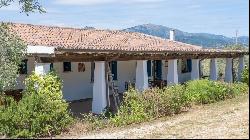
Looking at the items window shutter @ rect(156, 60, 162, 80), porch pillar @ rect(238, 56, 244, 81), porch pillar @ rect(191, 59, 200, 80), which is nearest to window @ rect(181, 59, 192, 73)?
window shutter @ rect(156, 60, 162, 80)

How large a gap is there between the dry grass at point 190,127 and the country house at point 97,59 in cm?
251

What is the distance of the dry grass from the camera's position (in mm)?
11555

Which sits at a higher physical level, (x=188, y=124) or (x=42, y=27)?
(x=42, y=27)

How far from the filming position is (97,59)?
16.4 metres

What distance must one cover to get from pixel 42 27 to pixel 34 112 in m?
9.71

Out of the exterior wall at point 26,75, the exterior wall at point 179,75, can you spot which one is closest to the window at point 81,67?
the exterior wall at point 26,75

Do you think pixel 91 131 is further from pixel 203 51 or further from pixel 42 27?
pixel 203 51

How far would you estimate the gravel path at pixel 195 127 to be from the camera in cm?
1154

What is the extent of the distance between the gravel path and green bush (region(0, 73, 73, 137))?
1.13 m

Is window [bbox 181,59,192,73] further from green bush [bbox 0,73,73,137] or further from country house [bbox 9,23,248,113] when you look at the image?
green bush [bbox 0,73,73,137]

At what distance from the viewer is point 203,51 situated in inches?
919

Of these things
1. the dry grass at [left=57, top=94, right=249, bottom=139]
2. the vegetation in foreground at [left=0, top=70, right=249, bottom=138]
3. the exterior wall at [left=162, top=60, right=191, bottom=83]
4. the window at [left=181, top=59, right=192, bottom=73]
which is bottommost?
the dry grass at [left=57, top=94, right=249, bottom=139]

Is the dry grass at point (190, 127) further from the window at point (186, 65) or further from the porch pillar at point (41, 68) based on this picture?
the window at point (186, 65)

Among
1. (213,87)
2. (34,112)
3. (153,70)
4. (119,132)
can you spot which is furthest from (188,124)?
(153,70)
